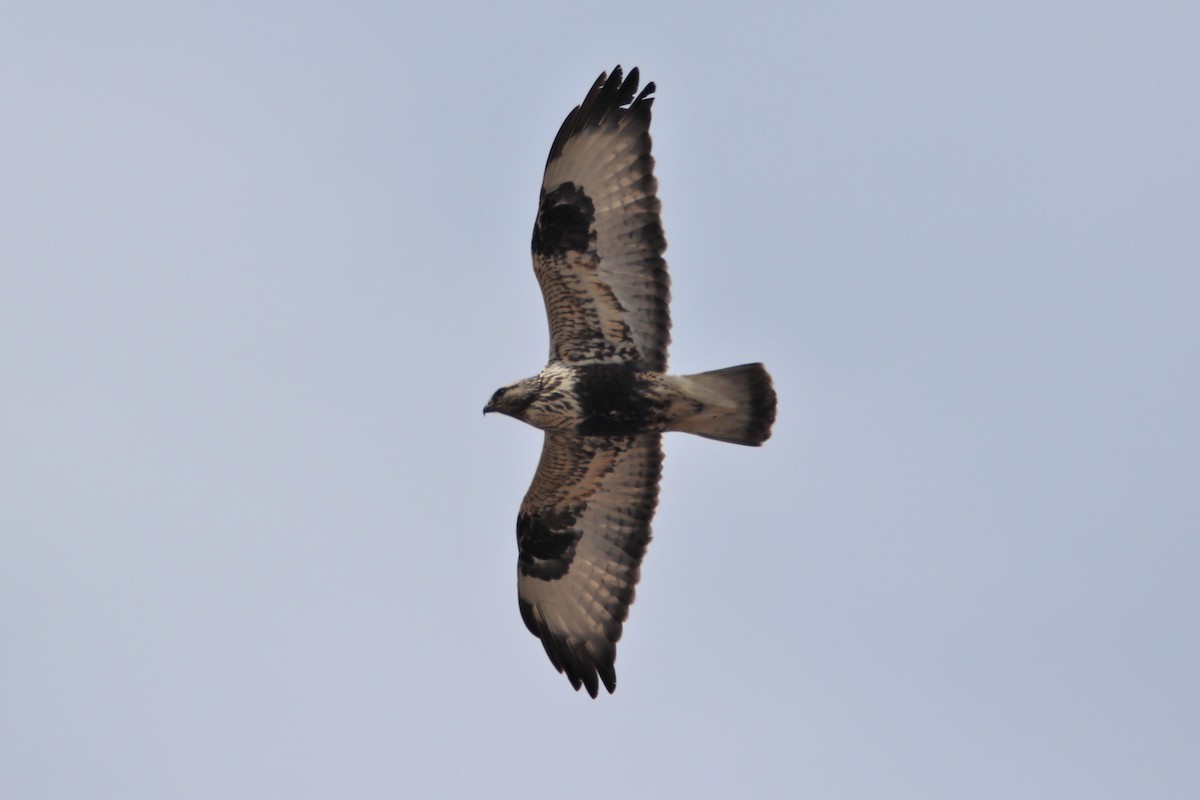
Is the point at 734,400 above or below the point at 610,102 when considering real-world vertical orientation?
below

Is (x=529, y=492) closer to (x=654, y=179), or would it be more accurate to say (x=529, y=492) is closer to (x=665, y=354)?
(x=665, y=354)

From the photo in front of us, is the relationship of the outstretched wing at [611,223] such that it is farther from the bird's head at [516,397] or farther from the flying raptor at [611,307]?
the bird's head at [516,397]

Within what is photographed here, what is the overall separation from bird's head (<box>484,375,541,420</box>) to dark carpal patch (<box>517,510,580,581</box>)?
118cm

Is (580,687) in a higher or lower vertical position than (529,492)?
lower

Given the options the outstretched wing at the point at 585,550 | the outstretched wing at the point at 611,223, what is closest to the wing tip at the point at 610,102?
the outstretched wing at the point at 611,223

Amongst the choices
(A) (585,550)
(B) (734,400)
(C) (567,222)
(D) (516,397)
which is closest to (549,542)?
(A) (585,550)

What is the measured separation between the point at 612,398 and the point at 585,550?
5.33 feet

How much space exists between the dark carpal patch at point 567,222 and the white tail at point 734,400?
4.18 feet

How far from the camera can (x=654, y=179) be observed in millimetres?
15523

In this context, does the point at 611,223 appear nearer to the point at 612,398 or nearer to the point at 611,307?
the point at 611,307

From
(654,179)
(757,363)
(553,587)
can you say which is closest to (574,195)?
(654,179)

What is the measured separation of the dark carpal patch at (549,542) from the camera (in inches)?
650

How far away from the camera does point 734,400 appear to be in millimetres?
15500

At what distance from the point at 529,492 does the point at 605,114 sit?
3124mm
